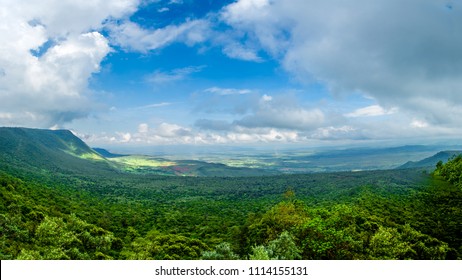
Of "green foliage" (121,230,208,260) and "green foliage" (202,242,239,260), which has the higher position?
"green foliage" (202,242,239,260)

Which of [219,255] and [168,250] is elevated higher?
[219,255]

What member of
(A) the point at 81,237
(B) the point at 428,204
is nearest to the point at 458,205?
(B) the point at 428,204

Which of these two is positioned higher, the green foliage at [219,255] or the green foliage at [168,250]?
the green foliage at [219,255]

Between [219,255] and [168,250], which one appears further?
[168,250]

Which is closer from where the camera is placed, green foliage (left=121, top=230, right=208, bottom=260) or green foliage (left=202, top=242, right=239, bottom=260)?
green foliage (left=202, top=242, right=239, bottom=260)

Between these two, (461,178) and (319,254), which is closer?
(319,254)

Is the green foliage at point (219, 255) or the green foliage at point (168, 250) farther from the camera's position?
the green foliage at point (168, 250)
